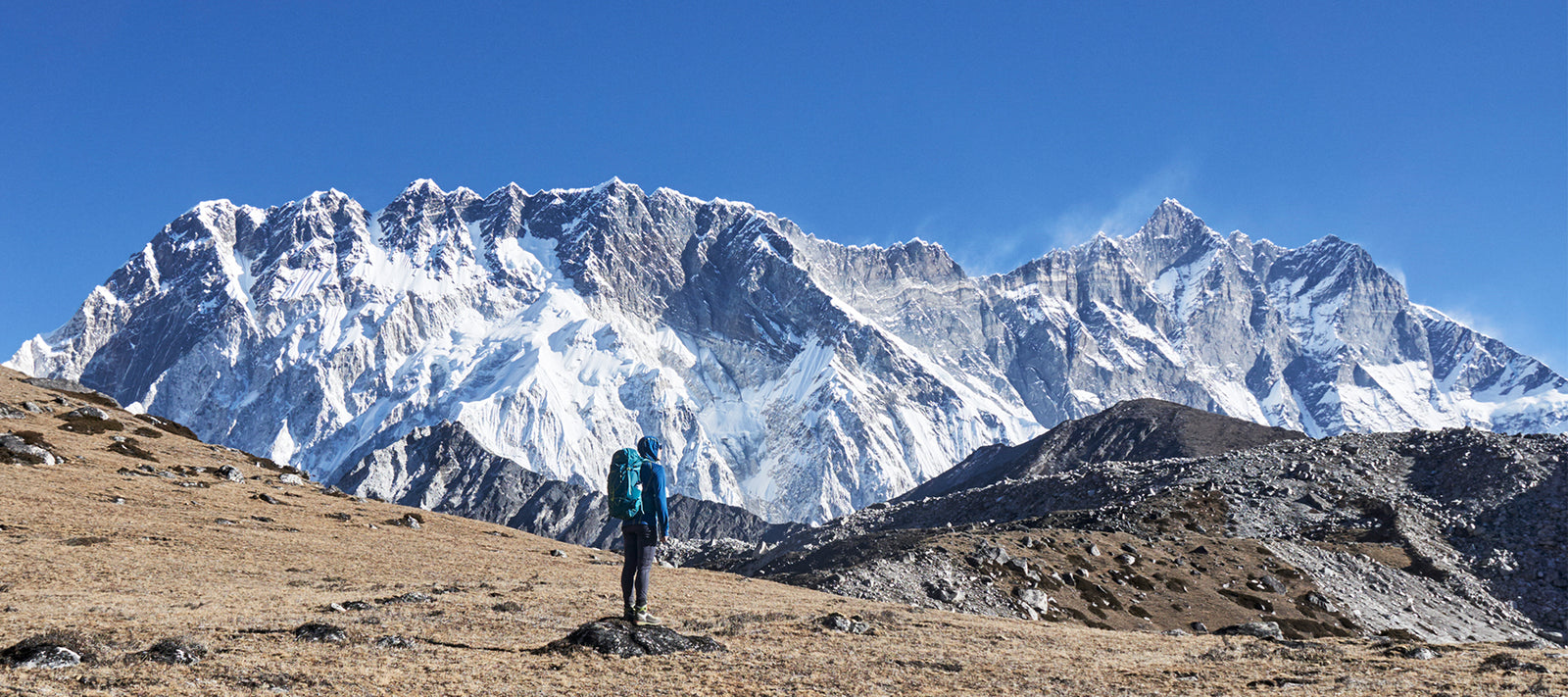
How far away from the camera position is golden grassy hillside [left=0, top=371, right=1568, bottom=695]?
17.4 m

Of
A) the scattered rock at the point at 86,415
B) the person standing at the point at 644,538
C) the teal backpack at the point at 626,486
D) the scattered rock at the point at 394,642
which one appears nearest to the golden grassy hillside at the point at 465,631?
the scattered rock at the point at 394,642

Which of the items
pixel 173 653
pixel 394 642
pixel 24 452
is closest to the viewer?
pixel 173 653

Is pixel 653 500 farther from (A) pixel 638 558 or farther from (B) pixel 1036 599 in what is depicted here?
(B) pixel 1036 599

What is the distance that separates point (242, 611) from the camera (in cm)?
2419

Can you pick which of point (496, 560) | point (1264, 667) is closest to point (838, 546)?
point (496, 560)

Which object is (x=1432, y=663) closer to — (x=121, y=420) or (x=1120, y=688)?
(x=1120, y=688)

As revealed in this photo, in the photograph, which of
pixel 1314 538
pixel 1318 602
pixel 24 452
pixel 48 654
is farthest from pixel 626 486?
pixel 1314 538

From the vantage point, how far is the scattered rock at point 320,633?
20.0m

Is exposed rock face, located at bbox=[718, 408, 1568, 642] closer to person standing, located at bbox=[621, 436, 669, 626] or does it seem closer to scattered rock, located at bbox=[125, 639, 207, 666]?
person standing, located at bbox=[621, 436, 669, 626]

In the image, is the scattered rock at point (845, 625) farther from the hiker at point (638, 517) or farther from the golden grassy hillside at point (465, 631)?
the hiker at point (638, 517)

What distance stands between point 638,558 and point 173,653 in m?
9.50

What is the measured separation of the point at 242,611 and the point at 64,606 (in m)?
3.88

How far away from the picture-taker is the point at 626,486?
23062mm

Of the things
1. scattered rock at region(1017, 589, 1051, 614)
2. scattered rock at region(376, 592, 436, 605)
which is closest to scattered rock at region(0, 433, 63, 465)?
scattered rock at region(376, 592, 436, 605)
